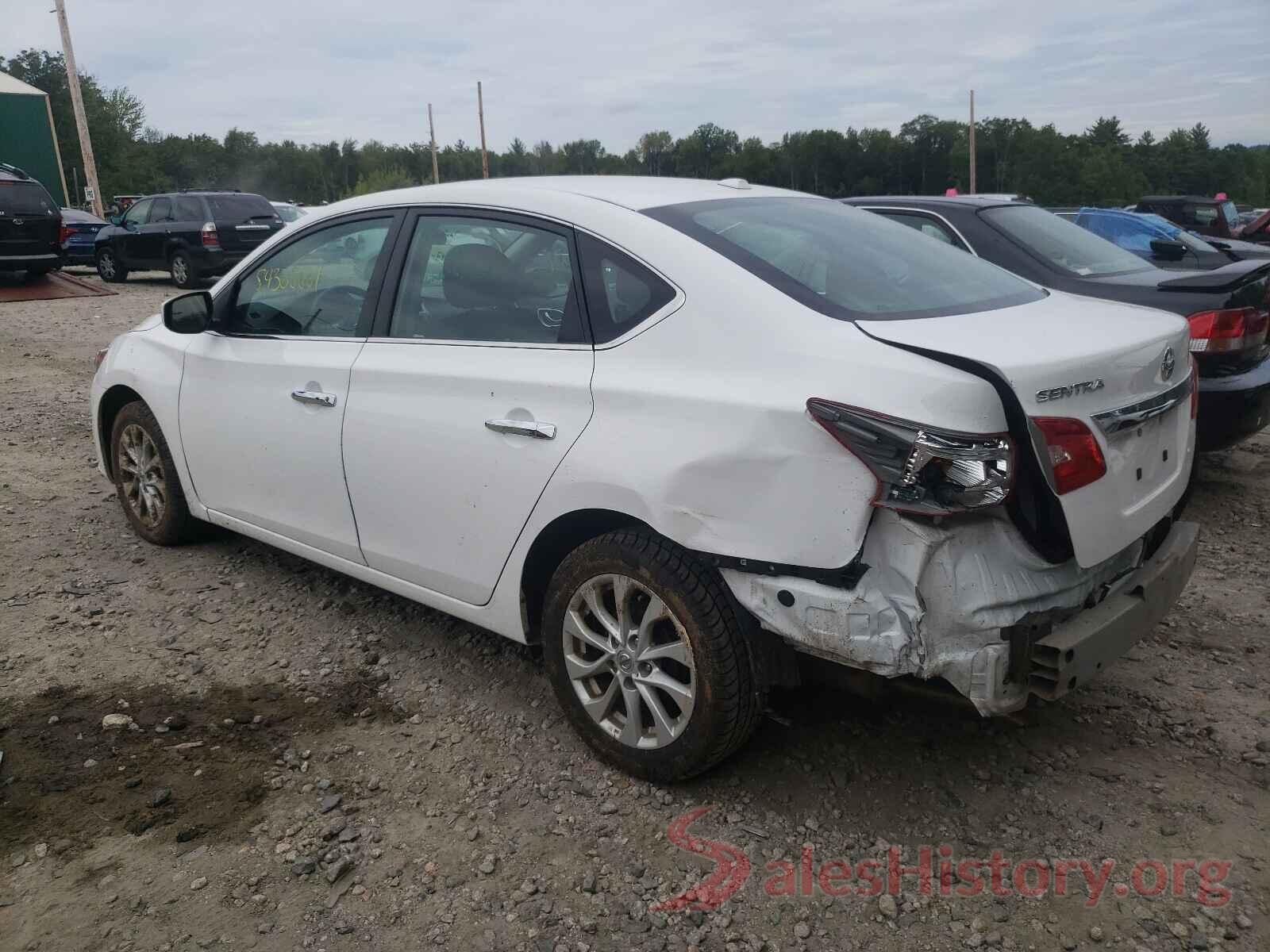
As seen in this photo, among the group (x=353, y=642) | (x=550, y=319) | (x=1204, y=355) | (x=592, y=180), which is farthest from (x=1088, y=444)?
(x=1204, y=355)

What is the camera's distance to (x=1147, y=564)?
2809mm

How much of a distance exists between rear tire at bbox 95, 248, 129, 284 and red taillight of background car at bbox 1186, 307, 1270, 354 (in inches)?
701

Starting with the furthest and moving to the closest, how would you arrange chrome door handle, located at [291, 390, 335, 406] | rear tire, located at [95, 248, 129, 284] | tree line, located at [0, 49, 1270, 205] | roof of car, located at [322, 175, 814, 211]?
tree line, located at [0, 49, 1270, 205] < rear tire, located at [95, 248, 129, 284] < chrome door handle, located at [291, 390, 335, 406] < roof of car, located at [322, 175, 814, 211]

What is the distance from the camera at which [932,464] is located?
228 centimetres

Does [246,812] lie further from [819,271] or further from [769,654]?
[819,271]

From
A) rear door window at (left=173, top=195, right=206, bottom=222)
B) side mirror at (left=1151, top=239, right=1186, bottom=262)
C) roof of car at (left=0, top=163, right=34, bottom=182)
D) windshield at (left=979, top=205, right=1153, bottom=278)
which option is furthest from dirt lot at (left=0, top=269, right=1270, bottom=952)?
rear door window at (left=173, top=195, right=206, bottom=222)

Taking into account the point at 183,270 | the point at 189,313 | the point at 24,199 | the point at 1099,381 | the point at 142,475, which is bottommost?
the point at 142,475

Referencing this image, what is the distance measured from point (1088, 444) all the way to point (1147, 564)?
2.06 ft

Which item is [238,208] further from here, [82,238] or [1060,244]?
[1060,244]

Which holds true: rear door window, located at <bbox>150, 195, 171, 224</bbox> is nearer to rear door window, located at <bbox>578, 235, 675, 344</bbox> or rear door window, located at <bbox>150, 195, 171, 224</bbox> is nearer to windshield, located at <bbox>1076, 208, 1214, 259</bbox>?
windshield, located at <bbox>1076, 208, 1214, 259</bbox>

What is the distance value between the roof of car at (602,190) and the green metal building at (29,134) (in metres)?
40.8

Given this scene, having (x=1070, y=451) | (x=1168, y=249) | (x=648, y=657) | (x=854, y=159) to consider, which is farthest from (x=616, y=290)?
(x=854, y=159)

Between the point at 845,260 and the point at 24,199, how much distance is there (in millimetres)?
15703

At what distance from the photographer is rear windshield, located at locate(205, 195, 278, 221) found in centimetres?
1677
